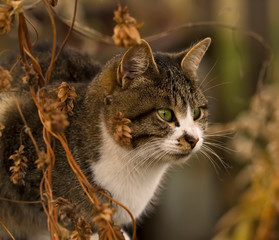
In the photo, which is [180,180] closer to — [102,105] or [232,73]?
Answer: [232,73]

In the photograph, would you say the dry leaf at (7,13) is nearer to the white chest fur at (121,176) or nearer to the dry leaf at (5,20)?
the dry leaf at (5,20)

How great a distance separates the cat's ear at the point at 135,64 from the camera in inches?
59.4

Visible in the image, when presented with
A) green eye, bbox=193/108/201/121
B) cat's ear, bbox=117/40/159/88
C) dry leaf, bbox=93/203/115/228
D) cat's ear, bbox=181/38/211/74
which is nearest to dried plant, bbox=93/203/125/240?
dry leaf, bbox=93/203/115/228

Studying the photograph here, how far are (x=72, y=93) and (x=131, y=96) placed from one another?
482mm

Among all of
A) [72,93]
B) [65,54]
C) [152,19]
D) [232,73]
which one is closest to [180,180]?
[232,73]

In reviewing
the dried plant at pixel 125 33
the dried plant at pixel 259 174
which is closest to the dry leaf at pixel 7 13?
the dried plant at pixel 125 33

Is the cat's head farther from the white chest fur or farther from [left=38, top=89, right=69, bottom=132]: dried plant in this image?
[left=38, top=89, right=69, bottom=132]: dried plant

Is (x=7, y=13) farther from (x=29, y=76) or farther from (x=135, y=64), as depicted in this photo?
(x=135, y=64)

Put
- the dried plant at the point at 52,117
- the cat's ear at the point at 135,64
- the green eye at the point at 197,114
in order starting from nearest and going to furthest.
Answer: the dried plant at the point at 52,117 → the cat's ear at the point at 135,64 → the green eye at the point at 197,114

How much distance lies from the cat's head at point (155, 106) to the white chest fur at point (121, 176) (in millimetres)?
84

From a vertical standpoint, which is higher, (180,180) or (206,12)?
(206,12)

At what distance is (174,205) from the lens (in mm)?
4137

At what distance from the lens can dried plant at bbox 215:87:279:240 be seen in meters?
2.28

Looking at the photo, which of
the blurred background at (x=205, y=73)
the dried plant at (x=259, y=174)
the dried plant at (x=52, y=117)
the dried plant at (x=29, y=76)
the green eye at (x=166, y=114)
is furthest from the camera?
the blurred background at (x=205, y=73)
